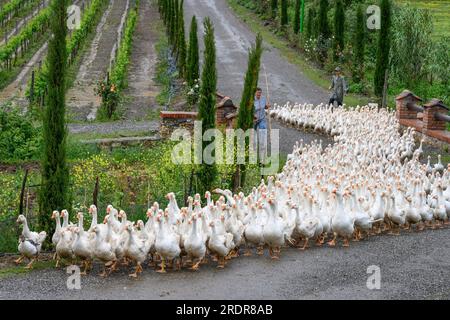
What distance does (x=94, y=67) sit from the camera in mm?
36531

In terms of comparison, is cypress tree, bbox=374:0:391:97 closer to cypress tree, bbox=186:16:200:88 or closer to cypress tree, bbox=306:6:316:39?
cypress tree, bbox=186:16:200:88

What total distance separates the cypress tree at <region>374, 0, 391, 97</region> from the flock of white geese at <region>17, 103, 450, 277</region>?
1075cm

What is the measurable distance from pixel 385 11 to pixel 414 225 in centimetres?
1481

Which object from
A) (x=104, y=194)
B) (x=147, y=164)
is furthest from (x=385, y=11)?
(x=104, y=194)

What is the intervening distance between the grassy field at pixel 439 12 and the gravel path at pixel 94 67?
15.8 m

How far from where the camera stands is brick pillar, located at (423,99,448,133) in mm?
22016

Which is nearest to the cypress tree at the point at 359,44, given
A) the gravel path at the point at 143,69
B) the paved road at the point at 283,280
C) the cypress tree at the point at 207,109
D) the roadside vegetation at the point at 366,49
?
the roadside vegetation at the point at 366,49

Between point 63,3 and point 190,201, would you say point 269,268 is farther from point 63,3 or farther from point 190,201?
point 63,3

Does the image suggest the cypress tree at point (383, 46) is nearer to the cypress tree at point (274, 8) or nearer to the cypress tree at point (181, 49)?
the cypress tree at point (181, 49)

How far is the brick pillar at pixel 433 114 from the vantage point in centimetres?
2202

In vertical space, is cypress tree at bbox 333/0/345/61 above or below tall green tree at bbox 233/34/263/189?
below

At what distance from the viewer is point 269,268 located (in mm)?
11773

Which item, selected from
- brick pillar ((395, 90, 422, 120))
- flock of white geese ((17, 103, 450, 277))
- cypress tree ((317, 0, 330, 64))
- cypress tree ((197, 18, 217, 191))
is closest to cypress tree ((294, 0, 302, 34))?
cypress tree ((317, 0, 330, 64))

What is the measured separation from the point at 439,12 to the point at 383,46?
23912mm
